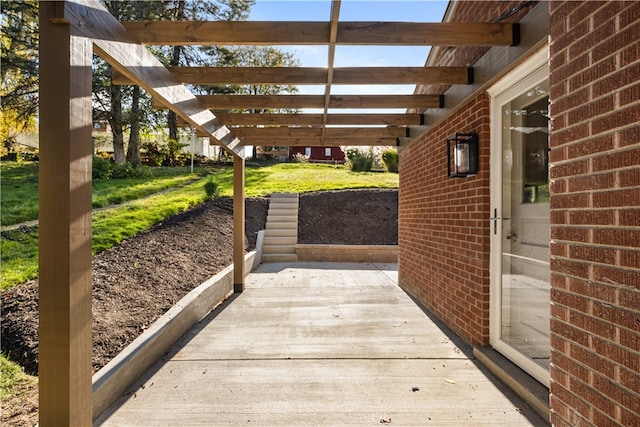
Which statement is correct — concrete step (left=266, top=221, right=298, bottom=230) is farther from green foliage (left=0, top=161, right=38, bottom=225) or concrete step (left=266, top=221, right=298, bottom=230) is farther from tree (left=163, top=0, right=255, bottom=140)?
tree (left=163, top=0, right=255, bottom=140)

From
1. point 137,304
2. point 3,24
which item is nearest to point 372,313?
point 137,304

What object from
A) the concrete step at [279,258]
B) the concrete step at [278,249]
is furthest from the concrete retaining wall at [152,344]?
the concrete step at [278,249]

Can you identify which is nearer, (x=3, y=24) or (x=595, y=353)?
(x=595, y=353)

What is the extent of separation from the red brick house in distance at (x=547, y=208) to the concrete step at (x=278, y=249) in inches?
186

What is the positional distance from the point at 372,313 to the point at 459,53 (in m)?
3.30

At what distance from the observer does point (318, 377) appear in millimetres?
3014

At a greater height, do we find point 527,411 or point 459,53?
point 459,53

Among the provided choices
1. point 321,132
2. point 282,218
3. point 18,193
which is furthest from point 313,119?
point 18,193

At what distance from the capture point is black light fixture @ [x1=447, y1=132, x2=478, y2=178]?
3.57m

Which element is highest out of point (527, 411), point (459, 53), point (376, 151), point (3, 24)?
point (3, 24)

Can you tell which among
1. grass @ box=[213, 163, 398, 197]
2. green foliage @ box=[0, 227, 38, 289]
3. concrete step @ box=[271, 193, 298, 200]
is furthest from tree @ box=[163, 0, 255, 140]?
green foliage @ box=[0, 227, 38, 289]

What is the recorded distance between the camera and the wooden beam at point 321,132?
17.8 feet

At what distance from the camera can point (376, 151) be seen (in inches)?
964

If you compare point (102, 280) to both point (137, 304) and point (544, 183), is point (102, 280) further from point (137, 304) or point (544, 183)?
point (544, 183)
